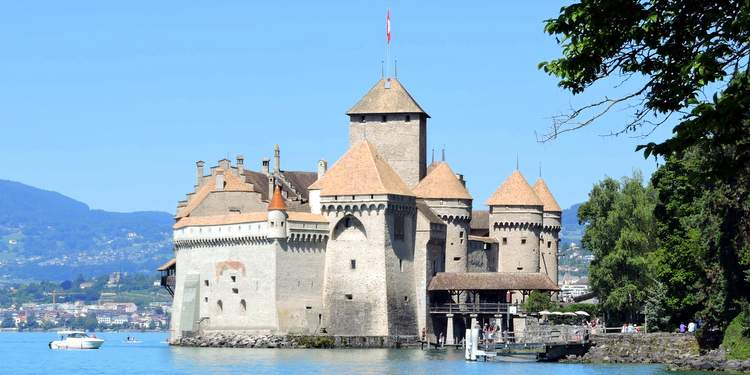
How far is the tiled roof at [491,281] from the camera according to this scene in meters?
91.2

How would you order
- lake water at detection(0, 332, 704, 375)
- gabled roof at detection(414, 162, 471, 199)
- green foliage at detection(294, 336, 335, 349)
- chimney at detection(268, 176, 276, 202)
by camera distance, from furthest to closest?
chimney at detection(268, 176, 276, 202)
gabled roof at detection(414, 162, 471, 199)
green foliage at detection(294, 336, 335, 349)
lake water at detection(0, 332, 704, 375)

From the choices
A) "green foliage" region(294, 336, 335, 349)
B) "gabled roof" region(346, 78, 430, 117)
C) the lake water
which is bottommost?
the lake water

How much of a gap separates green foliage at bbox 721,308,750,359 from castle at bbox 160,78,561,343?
29303 millimetres

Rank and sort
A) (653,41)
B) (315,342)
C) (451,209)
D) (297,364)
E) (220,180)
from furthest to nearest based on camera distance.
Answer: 1. (220,180)
2. (451,209)
3. (315,342)
4. (297,364)
5. (653,41)

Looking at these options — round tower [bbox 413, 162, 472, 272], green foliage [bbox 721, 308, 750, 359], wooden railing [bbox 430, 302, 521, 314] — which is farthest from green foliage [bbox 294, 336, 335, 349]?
green foliage [bbox 721, 308, 750, 359]

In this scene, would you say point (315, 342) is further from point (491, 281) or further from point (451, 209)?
point (451, 209)

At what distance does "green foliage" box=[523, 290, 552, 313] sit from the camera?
89062 millimetres

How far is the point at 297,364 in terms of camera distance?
236 feet

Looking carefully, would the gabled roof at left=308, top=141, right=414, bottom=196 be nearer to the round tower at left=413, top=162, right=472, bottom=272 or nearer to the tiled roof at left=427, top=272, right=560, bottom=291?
the round tower at left=413, top=162, right=472, bottom=272

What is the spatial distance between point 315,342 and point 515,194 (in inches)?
782

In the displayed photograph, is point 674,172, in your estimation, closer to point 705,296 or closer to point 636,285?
point 705,296

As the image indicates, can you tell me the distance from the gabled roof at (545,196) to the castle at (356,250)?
7916 mm

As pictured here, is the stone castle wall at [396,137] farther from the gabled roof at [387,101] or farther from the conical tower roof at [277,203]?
the conical tower roof at [277,203]

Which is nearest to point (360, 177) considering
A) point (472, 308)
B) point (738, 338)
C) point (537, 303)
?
→ point (472, 308)
